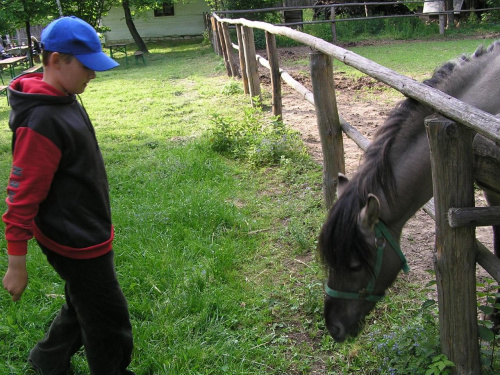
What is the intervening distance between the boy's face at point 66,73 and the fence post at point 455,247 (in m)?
1.38

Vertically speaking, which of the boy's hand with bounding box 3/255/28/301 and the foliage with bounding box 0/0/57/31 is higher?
the foliage with bounding box 0/0/57/31

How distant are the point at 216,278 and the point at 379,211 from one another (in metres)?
1.56

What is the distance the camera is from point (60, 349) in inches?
94.1

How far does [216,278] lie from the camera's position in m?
3.23

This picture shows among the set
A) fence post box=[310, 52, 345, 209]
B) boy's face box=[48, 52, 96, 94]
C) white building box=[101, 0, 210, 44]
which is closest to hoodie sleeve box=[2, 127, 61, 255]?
boy's face box=[48, 52, 96, 94]

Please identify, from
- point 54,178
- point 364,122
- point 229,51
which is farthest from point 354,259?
point 229,51

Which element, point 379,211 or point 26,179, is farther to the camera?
point 379,211

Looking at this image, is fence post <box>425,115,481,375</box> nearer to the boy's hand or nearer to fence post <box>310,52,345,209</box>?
the boy's hand

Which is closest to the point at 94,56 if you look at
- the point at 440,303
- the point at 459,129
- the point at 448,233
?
the point at 459,129

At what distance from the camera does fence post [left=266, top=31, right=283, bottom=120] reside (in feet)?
19.9

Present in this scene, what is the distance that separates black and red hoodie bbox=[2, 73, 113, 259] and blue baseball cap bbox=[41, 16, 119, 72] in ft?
0.51

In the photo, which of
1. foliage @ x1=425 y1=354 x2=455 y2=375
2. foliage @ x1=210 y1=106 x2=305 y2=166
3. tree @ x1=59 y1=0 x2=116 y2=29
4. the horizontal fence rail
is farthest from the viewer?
tree @ x1=59 y1=0 x2=116 y2=29

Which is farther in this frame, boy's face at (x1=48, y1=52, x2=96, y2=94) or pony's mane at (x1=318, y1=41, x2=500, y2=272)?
pony's mane at (x1=318, y1=41, x2=500, y2=272)

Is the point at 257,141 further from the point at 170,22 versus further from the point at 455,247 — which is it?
the point at 170,22
